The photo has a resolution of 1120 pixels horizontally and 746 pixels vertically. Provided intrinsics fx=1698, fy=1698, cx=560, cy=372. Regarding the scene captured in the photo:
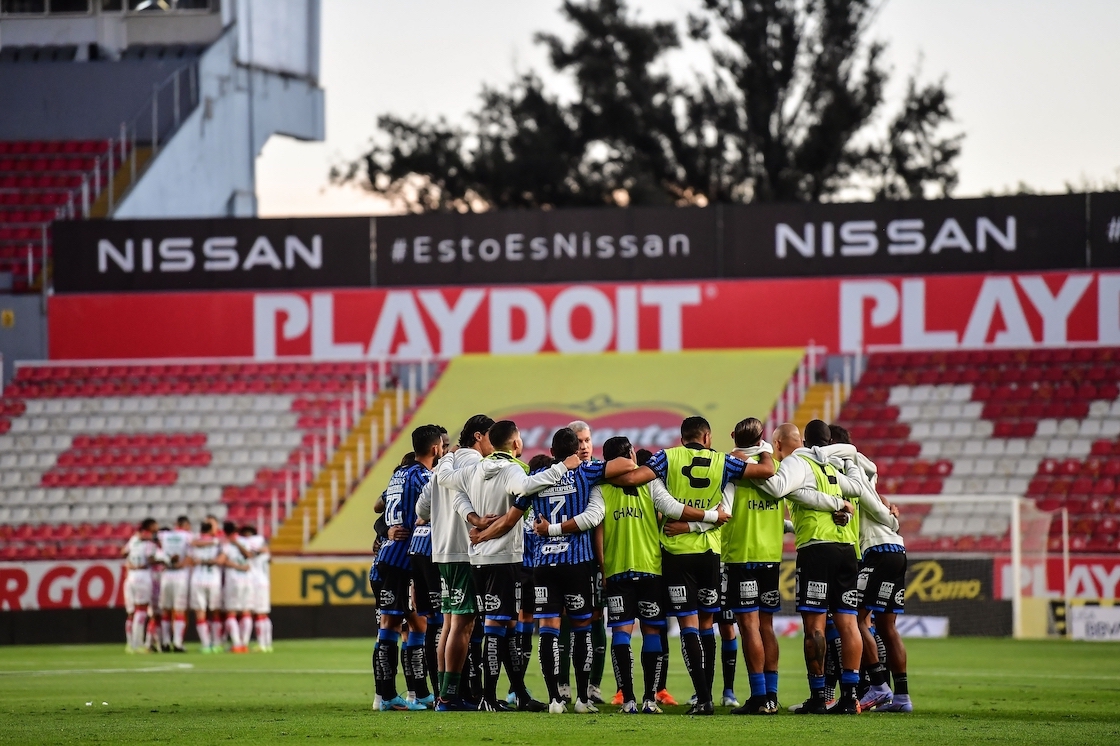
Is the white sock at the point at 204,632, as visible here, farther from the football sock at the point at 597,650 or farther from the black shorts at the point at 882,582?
the black shorts at the point at 882,582

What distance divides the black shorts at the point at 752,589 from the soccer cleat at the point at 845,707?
863mm

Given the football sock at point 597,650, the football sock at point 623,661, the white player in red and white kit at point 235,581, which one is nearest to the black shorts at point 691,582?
the football sock at point 623,661

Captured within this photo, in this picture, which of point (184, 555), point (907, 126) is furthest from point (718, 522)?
point (907, 126)

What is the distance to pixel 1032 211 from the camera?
33906 millimetres

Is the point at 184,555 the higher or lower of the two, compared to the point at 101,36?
lower

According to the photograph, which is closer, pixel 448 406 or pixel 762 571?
pixel 762 571

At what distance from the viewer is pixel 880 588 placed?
13258 millimetres

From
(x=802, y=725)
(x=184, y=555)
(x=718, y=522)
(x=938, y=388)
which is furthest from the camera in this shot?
(x=938, y=388)

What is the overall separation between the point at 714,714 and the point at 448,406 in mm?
21767

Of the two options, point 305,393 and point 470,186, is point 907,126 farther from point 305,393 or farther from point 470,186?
point 305,393

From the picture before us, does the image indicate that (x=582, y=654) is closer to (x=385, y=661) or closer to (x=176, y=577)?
(x=385, y=661)

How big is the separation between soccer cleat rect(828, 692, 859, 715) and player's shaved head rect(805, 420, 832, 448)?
75.5 inches

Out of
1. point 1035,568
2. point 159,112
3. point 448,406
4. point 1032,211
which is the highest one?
point 159,112

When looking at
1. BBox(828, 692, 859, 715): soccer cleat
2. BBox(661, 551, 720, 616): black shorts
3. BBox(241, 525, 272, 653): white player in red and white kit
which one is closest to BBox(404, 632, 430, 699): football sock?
BBox(661, 551, 720, 616): black shorts
